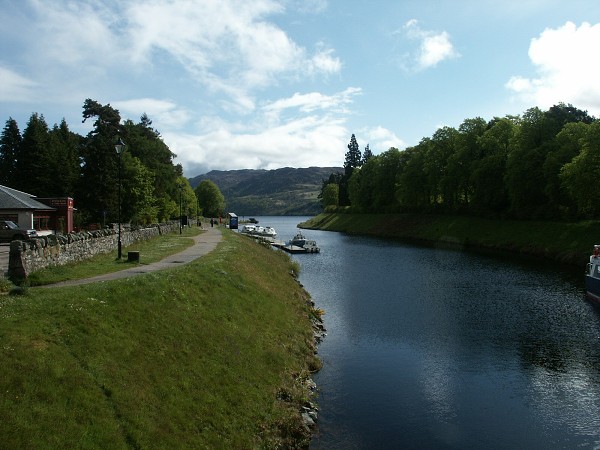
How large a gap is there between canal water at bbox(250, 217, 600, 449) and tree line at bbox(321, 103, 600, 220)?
22.7 meters

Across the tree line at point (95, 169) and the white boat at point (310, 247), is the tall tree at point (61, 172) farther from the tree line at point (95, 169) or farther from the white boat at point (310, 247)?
the white boat at point (310, 247)

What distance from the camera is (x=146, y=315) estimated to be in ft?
57.7

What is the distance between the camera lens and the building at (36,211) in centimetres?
4634

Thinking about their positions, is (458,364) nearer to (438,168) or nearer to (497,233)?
(497,233)

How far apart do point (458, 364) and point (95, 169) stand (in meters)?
51.2

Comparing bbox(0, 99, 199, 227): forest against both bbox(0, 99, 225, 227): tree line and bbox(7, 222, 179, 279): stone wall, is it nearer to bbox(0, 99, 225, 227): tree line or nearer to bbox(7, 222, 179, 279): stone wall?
bbox(0, 99, 225, 227): tree line

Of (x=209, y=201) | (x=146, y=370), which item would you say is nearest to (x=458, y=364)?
(x=146, y=370)

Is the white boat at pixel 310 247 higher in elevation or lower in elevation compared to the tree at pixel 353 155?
lower

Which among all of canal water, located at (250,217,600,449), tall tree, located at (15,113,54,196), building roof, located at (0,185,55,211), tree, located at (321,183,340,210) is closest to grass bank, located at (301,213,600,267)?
canal water, located at (250,217,600,449)

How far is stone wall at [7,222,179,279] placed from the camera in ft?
69.6

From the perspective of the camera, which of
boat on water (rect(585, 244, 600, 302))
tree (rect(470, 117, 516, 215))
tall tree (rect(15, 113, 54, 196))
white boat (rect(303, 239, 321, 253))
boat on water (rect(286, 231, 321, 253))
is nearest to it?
boat on water (rect(585, 244, 600, 302))

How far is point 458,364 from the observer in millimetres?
23578

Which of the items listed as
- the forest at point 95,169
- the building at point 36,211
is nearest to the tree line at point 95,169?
the forest at point 95,169

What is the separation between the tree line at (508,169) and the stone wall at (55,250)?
5318 centimetres
